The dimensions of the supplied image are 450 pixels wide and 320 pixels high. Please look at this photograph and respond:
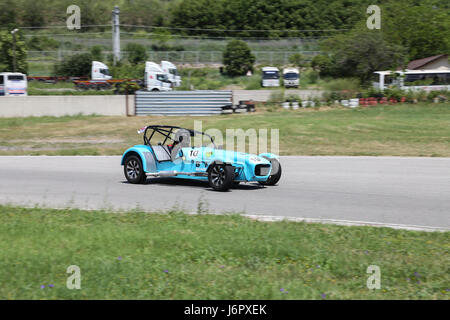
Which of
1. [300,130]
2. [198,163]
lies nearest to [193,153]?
[198,163]

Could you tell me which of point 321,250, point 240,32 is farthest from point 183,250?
point 240,32

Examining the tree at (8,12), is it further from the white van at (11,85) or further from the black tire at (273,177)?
the black tire at (273,177)

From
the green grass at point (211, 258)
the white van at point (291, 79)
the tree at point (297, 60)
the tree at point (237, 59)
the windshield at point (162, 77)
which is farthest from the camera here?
the tree at point (297, 60)

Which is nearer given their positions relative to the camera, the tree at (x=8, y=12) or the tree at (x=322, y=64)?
the tree at (x=322, y=64)

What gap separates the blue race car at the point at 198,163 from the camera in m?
11.3

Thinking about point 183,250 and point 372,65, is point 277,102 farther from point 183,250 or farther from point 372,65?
point 183,250

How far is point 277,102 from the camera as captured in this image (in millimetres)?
29859

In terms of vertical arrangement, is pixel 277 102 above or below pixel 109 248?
above

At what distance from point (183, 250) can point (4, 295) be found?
2223 mm

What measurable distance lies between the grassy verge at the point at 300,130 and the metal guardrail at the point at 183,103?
985 mm

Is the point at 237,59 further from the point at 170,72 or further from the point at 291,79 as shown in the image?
the point at 170,72

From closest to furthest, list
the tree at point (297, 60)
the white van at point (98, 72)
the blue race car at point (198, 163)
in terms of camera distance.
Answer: the blue race car at point (198, 163)
the white van at point (98, 72)
the tree at point (297, 60)

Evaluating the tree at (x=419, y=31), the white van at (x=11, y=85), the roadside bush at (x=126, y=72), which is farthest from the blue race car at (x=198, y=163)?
the tree at (x=419, y=31)

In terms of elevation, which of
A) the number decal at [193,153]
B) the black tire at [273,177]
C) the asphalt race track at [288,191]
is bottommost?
the asphalt race track at [288,191]
